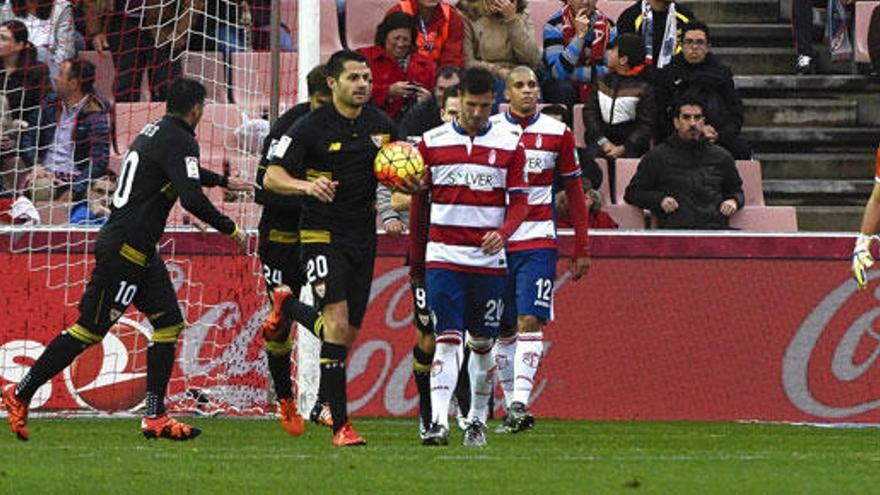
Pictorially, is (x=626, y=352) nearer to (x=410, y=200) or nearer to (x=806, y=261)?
(x=806, y=261)

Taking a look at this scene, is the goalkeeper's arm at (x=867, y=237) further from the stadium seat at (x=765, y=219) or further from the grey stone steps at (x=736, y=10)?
the grey stone steps at (x=736, y=10)

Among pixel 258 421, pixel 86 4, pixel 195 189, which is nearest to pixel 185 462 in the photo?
pixel 195 189

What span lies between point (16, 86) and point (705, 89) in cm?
568

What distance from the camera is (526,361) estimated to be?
1355 cm

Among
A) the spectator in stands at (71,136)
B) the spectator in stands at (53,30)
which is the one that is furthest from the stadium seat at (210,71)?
the spectator in stands at (53,30)

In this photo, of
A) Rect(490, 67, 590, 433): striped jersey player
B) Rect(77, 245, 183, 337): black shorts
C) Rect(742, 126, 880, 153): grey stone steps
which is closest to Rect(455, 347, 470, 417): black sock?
Rect(490, 67, 590, 433): striped jersey player

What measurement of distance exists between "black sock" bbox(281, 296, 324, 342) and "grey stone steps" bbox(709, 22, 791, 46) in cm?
867

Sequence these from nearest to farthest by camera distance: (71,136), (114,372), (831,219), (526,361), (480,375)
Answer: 1. (480,375)
2. (526,361)
3. (114,372)
4. (71,136)
5. (831,219)

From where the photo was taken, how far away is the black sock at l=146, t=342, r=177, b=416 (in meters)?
13.3

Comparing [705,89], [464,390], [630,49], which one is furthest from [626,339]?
[630,49]

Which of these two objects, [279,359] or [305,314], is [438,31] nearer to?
[279,359]

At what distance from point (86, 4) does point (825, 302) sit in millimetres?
6806

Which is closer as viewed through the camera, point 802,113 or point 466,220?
point 466,220

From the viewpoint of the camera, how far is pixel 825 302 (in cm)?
1658
